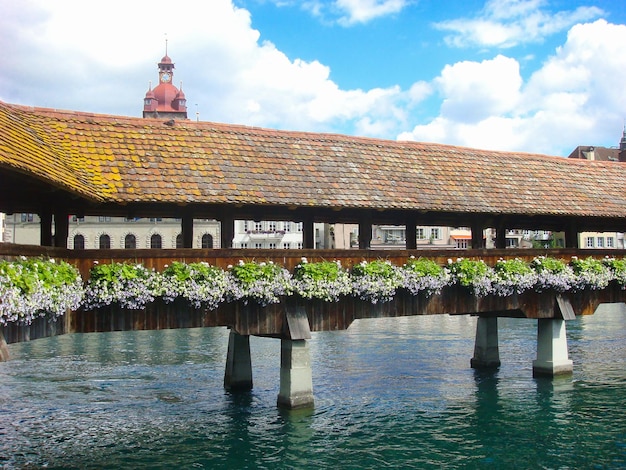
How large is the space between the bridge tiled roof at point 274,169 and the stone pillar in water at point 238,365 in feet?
17.1

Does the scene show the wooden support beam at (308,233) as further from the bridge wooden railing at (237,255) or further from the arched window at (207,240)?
the arched window at (207,240)

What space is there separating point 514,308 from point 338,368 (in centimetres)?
646

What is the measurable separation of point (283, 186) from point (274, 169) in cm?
66

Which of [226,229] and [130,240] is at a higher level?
[130,240]

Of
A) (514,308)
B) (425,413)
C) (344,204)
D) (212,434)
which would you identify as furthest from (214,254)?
(514,308)

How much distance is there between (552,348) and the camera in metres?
19.1

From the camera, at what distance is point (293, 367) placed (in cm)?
1505

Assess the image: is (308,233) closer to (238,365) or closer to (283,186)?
(283,186)

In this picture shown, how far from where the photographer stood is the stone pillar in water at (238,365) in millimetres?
18625

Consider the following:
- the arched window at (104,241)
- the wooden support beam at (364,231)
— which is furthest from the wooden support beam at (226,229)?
the arched window at (104,241)

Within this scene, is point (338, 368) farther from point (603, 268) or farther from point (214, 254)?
point (214, 254)

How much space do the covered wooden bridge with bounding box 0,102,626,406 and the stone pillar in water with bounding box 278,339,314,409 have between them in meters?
0.03

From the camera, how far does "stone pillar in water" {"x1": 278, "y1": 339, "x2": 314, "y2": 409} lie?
1491 cm

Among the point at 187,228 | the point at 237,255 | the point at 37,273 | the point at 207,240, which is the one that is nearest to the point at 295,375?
the point at 237,255
